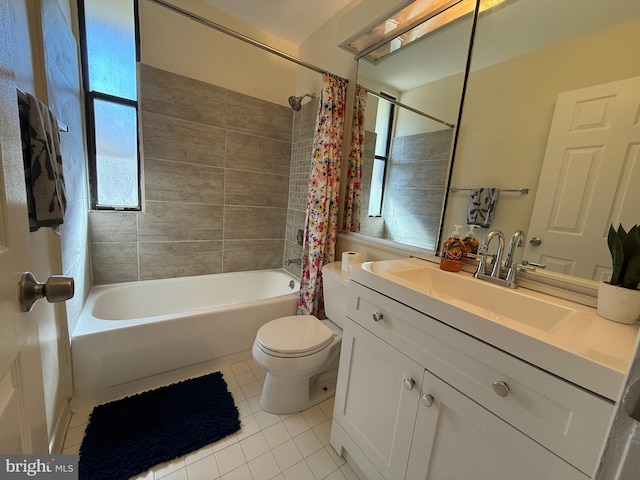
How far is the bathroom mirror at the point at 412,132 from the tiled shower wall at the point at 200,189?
95 centimetres

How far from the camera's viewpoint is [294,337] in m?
1.46

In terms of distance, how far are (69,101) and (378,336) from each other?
203cm

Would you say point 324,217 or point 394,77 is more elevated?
point 394,77

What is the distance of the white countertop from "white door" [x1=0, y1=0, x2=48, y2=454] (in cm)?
92

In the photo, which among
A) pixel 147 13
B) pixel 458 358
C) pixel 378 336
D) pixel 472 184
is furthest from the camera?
pixel 147 13

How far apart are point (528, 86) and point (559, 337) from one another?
43.6 inches

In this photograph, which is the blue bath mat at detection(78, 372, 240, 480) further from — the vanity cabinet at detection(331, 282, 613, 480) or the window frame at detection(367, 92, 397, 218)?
the window frame at detection(367, 92, 397, 218)

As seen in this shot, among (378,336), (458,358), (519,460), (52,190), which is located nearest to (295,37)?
(52,190)

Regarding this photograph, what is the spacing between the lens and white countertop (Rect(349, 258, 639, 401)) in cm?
53

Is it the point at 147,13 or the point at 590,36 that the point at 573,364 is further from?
the point at 147,13

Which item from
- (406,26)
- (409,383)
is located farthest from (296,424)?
(406,26)

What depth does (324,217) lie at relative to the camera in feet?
6.15

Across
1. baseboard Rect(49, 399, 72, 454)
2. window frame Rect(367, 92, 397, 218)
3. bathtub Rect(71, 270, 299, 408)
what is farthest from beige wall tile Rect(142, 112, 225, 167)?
baseboard Rect(49, 399, 72, 454)

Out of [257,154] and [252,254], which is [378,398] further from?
[257,154]
